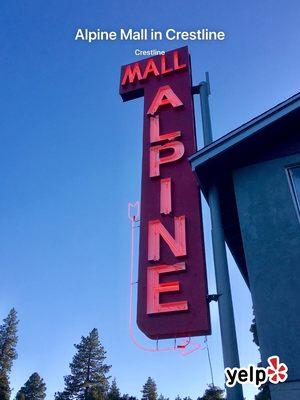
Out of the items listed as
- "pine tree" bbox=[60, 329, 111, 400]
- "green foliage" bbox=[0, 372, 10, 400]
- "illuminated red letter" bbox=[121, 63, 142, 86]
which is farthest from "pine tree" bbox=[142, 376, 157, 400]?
"illuminated red letter" bbox=[121, 63, 142, 86]

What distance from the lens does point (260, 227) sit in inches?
283

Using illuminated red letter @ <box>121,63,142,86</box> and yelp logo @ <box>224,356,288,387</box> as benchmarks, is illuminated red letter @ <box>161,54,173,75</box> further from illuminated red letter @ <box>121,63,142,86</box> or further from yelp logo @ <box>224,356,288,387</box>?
yelp logo @ <box>224,356,288,387</box>

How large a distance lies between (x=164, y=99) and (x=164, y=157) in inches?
107

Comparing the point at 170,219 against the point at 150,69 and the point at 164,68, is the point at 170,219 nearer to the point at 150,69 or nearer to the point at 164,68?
the point at 164,68

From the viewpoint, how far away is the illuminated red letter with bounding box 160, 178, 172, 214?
9.45 metres

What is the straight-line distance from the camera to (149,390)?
64.8m

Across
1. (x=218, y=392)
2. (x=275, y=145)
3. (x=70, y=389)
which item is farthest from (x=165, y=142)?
(x=70, y=389)

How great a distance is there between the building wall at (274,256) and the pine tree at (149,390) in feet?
217

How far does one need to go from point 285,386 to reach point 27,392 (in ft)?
184

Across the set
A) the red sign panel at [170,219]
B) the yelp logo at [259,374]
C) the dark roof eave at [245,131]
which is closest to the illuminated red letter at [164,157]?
the red sign panel at [170,219]

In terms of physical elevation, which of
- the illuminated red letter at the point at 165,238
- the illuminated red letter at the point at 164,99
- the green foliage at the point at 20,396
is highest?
the illuminated red letter at the point at 164,99

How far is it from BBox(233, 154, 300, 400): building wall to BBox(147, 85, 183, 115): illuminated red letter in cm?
456

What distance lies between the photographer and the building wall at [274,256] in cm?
589

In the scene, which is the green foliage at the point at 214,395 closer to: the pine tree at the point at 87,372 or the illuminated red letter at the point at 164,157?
the pine tree at the point at 87,372
